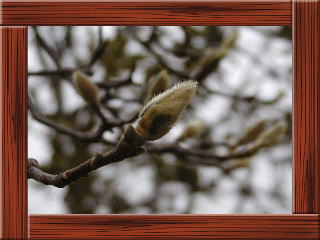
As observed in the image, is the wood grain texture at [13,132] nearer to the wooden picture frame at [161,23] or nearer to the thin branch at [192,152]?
the wooden picture frame at [161,23]

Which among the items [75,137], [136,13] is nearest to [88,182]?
[75,137]

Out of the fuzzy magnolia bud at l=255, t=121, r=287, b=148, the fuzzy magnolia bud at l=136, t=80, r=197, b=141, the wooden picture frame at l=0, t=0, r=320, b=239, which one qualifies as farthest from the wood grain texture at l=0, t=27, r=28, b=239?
the fuzzy magnolia bud at l=255, t=121, r=287, b=148

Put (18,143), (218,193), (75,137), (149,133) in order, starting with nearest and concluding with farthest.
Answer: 1. (149,133)
2. (18,143)
3. (75,137)
4. (218,193)

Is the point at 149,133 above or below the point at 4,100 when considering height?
below

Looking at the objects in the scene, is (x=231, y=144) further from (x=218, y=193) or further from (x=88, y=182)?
(x=88, y=182)

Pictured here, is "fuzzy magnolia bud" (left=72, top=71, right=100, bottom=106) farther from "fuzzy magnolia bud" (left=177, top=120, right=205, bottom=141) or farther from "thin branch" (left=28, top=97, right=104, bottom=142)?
"fuzzy magnolia bud" (left=177, top=120, right=205, bottom=141)

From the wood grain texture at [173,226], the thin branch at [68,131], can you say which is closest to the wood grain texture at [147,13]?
the thin branch at [68,131]

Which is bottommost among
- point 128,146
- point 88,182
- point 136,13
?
point 128,146
